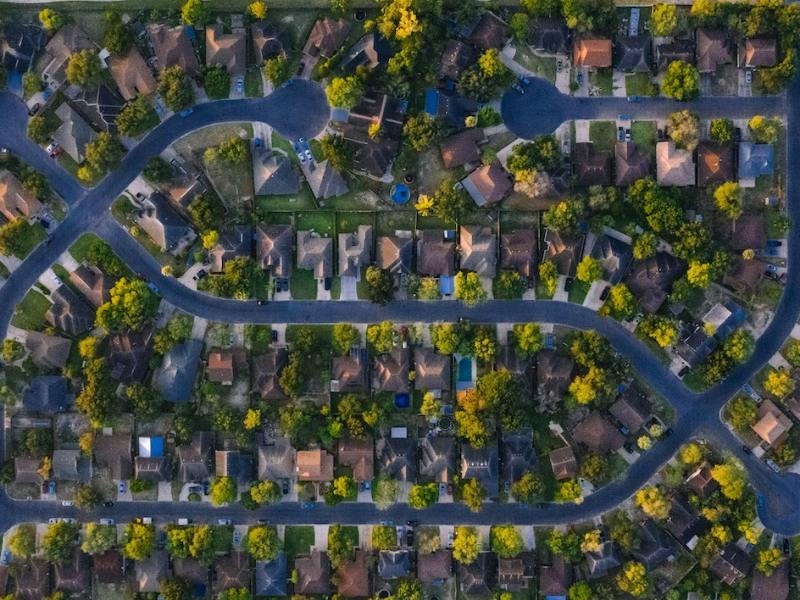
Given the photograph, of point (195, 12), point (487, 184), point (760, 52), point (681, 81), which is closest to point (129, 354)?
point (195, 12)

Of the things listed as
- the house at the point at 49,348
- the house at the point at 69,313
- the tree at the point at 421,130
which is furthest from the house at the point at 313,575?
the tree at the point at 421,130

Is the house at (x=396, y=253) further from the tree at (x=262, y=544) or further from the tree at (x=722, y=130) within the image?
the tree at (x=722, y=130)

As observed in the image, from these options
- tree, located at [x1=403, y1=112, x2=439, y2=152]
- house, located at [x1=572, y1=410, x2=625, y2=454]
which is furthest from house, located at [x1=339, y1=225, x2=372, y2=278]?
house, located at [x1=572, y1=410, x2=625, y2=454]

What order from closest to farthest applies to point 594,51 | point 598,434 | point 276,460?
point 594,51 → point 598,434 → point 276,460

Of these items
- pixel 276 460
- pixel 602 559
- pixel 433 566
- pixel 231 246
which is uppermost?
pixel 231 246

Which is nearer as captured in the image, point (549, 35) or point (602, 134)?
point (549, 35)

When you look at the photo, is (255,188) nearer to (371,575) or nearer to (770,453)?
(371,575)

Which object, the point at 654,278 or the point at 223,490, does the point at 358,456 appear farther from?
the point at 654,278
